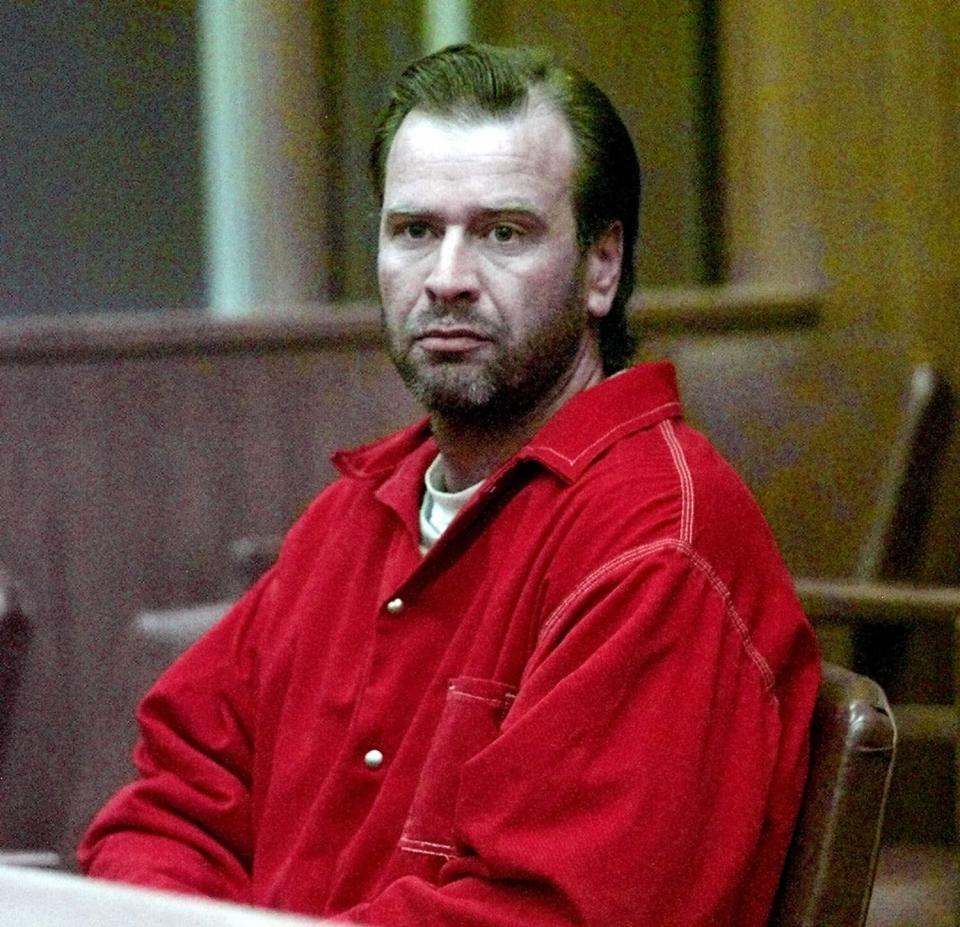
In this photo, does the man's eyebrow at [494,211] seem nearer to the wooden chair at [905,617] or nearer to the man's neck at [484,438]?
the man's neck at [484,438]

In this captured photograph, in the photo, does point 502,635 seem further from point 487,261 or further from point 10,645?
point 10,645

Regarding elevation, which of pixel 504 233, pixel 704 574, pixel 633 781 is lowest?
pixel 633 781

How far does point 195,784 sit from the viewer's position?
1887mm

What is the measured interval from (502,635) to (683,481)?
19 centimetres

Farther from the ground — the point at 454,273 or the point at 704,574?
the point at 454,273

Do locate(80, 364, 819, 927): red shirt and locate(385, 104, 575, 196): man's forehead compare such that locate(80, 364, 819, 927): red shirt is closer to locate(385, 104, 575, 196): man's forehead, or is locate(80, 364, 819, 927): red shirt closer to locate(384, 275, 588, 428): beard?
locate(384, 275, 588, 428): beard

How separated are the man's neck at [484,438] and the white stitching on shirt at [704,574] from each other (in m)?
0.34

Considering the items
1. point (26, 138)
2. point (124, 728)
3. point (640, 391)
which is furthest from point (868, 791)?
point (26, 138)

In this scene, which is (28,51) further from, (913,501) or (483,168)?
(483,168)

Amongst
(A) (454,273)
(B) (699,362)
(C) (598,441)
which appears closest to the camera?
(C) (598,441)

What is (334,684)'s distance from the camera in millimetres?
1771

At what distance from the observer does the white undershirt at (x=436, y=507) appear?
183 cm

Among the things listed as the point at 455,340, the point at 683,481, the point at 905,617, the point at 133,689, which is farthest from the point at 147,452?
the point at 683,481

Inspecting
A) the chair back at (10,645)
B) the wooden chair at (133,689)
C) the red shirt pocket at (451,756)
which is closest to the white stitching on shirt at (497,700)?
the red shirt pocket at (451,756)
